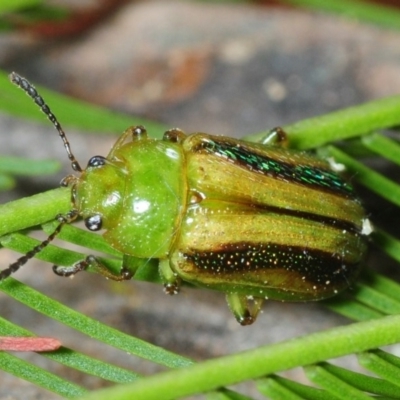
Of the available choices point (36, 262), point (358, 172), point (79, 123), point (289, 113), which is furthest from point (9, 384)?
point (289, 113)

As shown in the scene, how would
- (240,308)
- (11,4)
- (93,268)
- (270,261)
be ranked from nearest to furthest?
(93,268) → (270,261) → (240,308) → (11,4)

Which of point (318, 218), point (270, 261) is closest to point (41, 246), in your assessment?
point (270, 261)

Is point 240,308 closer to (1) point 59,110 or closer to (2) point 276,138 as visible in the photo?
(2) point 276,138

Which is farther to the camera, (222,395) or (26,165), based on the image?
(26,165)

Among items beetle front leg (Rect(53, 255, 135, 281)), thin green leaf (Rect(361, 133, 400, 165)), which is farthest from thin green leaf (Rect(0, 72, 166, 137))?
thin green leaf (Rect(361, 133, 400, 165))

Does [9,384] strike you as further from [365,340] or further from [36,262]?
[365,340]

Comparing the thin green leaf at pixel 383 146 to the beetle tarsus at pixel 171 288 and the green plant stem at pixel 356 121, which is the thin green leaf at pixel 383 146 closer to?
the green plant stem at pixel 356 121

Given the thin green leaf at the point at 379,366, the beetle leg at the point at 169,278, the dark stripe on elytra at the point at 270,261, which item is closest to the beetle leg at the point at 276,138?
the dark stripe on elytra at the point at 270,261
